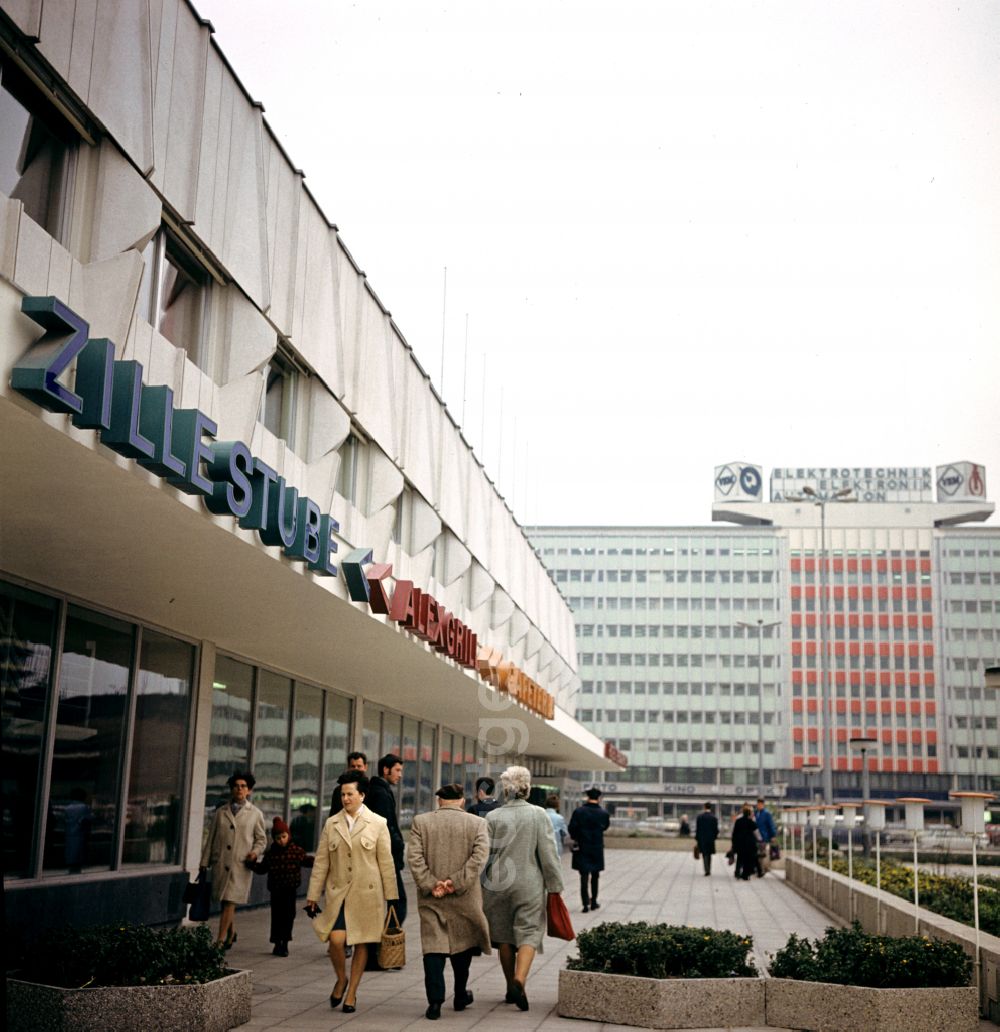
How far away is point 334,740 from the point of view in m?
22.9

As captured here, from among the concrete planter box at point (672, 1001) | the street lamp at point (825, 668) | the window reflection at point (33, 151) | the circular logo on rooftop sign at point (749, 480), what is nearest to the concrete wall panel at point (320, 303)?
the window reflection at point (33, 151)

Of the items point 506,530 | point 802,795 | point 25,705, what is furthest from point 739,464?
point 25,705

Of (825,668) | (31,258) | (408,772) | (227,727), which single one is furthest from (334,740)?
(825,668)

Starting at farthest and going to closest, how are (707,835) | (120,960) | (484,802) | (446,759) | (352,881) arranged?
(446,759)
(707,835)
(484,802)
(352,881)
(120,960)

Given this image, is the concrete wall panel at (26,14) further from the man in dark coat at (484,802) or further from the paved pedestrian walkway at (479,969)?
the man in dark coat at (484,802)

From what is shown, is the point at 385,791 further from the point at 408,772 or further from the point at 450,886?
the point at 408,772

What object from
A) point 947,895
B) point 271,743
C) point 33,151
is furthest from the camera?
point 271,743

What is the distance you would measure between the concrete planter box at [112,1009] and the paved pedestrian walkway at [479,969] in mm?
651

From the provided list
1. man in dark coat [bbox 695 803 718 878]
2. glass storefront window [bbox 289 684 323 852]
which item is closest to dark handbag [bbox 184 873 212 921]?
glass storefront window [bbox 289 684 323 852]

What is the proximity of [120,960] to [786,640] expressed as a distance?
375 ft

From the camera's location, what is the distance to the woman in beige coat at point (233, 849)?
12.7 metres

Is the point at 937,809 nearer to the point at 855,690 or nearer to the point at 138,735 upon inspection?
the point at 855,690

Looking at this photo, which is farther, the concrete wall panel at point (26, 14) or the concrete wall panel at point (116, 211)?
the concrete wall panel at point (116, 211)

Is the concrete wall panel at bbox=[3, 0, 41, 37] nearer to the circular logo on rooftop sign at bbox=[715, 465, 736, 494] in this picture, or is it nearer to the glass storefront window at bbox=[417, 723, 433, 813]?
the glass storefront window at bbox=[417, 723, 433, 813]
